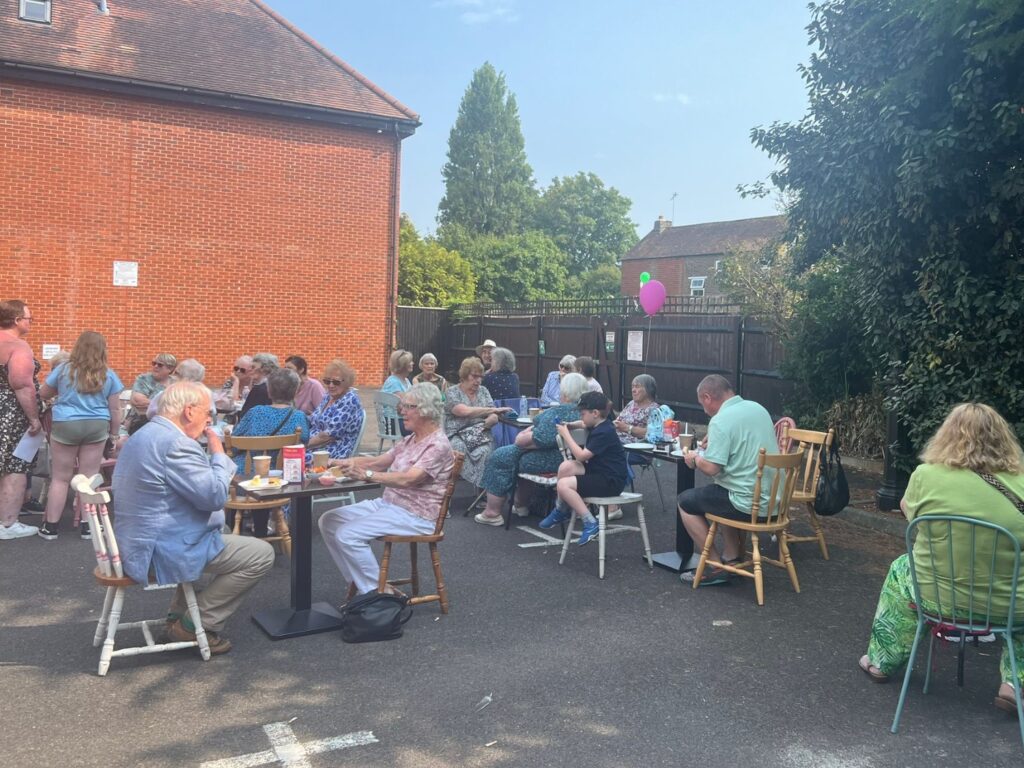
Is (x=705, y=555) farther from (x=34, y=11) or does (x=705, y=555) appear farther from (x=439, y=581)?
(x=34, y=11)

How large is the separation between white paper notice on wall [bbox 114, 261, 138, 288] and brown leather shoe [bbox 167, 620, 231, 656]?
1270cm

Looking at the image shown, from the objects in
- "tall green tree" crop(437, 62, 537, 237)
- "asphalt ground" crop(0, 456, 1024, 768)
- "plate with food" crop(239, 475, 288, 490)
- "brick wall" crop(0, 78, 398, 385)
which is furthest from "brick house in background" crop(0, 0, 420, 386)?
"tall green tree" crop(437, 62, 537, 237)

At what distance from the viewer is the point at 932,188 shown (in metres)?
6.73

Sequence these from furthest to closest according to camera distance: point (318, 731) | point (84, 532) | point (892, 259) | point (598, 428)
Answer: point (892, 259)
point (84, 532)
point (598, 428)
point (318, 731)

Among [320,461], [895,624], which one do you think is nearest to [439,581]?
[320,461]

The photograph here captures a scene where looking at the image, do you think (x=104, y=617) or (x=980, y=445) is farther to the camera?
(x=104, y=617)

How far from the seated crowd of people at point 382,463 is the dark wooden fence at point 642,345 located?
16.2ft

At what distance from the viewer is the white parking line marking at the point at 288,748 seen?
11.1 ft

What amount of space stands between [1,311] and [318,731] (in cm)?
466

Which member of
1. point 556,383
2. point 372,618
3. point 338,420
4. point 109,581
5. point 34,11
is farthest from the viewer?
point 34,11

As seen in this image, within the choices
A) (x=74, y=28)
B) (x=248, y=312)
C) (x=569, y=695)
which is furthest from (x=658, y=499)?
(x=74, y=28)

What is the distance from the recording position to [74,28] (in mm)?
15883

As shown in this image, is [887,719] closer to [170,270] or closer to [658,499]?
[658,499]

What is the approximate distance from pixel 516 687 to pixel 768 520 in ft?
7.56
